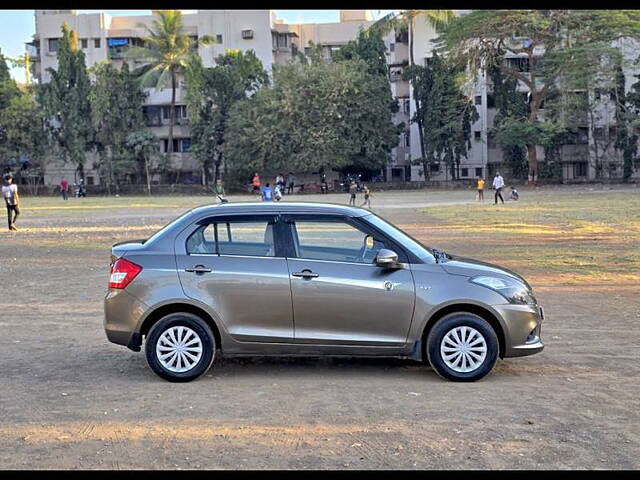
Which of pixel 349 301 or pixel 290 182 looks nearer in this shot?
pixel 349 301

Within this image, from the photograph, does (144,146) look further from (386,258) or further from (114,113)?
(386,258)

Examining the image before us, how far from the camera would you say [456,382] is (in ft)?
22.9

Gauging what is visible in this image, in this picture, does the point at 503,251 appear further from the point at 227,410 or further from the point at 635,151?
the point at 635,151

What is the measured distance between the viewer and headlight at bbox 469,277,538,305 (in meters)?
7.02

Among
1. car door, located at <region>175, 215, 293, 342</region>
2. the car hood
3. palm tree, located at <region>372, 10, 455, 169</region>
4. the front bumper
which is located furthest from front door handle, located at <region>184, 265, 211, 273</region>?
palm tree, located at <region>372, 10, 455, 169</region>

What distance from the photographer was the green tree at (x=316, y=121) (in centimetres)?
6106

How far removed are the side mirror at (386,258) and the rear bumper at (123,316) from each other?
2179mm

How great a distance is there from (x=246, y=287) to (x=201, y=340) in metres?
0.64

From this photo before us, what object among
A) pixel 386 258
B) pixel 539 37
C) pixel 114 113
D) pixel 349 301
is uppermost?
pixel 539 37

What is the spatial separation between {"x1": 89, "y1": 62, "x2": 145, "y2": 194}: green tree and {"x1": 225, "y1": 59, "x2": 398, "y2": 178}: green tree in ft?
35.4

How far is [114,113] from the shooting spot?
68.6 metres

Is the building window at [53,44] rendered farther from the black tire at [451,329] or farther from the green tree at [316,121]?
the black tire at [451,329]

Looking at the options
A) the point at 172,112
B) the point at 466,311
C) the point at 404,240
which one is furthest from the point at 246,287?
the point at 172,112
